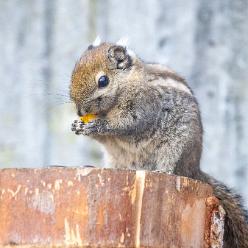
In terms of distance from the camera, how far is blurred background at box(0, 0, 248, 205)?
847 cm

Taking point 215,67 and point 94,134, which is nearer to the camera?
point 94,134

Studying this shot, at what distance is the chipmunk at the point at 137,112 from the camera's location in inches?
243

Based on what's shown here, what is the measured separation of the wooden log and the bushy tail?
3.08 ft

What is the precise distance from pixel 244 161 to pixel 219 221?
3.33m

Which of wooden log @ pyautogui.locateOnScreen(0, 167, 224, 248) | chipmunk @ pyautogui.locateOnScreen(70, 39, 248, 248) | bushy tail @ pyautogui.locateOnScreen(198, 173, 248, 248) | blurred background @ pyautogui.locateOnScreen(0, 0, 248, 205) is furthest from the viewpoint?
blurred background @ pyautogui.locateOnScreen(0, 0, 248, 205)

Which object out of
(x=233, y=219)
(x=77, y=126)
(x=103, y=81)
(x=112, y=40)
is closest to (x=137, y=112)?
(x=103, y=81)

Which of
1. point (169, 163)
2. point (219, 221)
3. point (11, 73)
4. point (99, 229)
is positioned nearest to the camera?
point (99, 229)

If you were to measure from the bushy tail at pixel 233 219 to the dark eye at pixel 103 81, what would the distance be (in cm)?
83

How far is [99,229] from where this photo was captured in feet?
14.9

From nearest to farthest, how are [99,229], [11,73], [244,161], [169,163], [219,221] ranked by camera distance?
1. [99,229]
2. [219,221]
3. [169,163]
4. [244,161]
5. [11,73]

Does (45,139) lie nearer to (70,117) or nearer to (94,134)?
(70,117)

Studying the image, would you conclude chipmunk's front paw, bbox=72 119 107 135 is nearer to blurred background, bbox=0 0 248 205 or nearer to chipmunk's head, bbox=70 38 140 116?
chipmunk's head, bbox=70 38 140 116

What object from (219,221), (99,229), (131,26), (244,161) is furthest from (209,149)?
(99,229)

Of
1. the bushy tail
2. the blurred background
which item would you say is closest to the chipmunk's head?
the bushy tail
